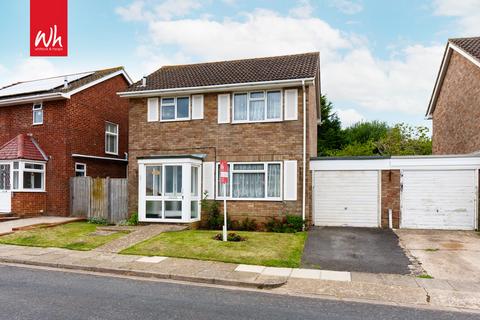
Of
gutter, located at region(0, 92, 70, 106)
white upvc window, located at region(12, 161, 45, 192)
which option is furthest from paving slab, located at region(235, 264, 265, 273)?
gutter, located at region(0, 92, 70, 106)

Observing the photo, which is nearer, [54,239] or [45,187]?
[54,239]

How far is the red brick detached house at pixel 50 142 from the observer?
56.0 ft

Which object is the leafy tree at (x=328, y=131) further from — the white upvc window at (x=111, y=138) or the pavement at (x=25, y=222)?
the pavement at (x=25, y=222)

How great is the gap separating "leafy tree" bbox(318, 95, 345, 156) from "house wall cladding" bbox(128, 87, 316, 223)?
82.8 ft

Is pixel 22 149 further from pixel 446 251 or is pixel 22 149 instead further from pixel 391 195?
pixel 446 251

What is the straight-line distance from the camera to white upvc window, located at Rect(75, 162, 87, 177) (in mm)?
18469

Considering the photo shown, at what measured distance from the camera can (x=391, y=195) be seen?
46.7 ft

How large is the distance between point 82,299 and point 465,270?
26.8 ft

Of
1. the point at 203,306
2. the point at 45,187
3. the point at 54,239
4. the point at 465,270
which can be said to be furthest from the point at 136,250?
the point at 45,187

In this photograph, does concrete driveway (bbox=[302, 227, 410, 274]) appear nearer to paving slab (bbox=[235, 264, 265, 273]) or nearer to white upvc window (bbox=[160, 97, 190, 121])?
paving slab (bbox=[235, 264, 265, 273])

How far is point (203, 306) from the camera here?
20.2 feet

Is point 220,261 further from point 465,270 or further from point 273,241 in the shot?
point 465,270

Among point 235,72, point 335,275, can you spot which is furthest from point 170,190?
point 335,275

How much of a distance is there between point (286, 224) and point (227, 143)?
3.93 meters
